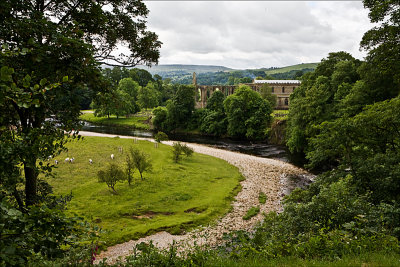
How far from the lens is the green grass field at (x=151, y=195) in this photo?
54.6 ft

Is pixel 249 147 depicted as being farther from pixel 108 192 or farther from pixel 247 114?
pixel 108 192

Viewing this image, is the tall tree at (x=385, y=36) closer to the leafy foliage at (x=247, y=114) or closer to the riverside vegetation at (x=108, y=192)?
the riverside vegetation at (x=108, y=192)

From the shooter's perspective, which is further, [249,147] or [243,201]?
[249,147]

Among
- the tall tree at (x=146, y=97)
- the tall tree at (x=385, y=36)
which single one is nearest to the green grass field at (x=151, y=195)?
the tall tree at (x=385, y=36)

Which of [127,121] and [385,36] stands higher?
[385,36]

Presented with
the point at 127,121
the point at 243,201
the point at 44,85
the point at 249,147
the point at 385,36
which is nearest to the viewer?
the point at 44,85

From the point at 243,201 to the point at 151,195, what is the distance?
→ 8053 mm

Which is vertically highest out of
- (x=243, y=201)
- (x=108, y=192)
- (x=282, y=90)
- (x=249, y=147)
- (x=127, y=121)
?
(x=282, y=90)

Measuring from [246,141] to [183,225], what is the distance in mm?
40455

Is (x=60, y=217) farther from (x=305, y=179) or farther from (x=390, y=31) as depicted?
(x=305, y=179)

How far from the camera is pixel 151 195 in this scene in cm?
2141

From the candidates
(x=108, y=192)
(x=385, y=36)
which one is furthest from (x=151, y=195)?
(x=385, y=36)

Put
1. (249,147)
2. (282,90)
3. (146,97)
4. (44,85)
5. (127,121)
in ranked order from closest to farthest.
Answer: (44,85) → (249,147) → (127,121) → (146,97) → (282,90)

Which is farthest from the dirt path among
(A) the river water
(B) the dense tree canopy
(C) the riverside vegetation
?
(B) the dense tree canopy
